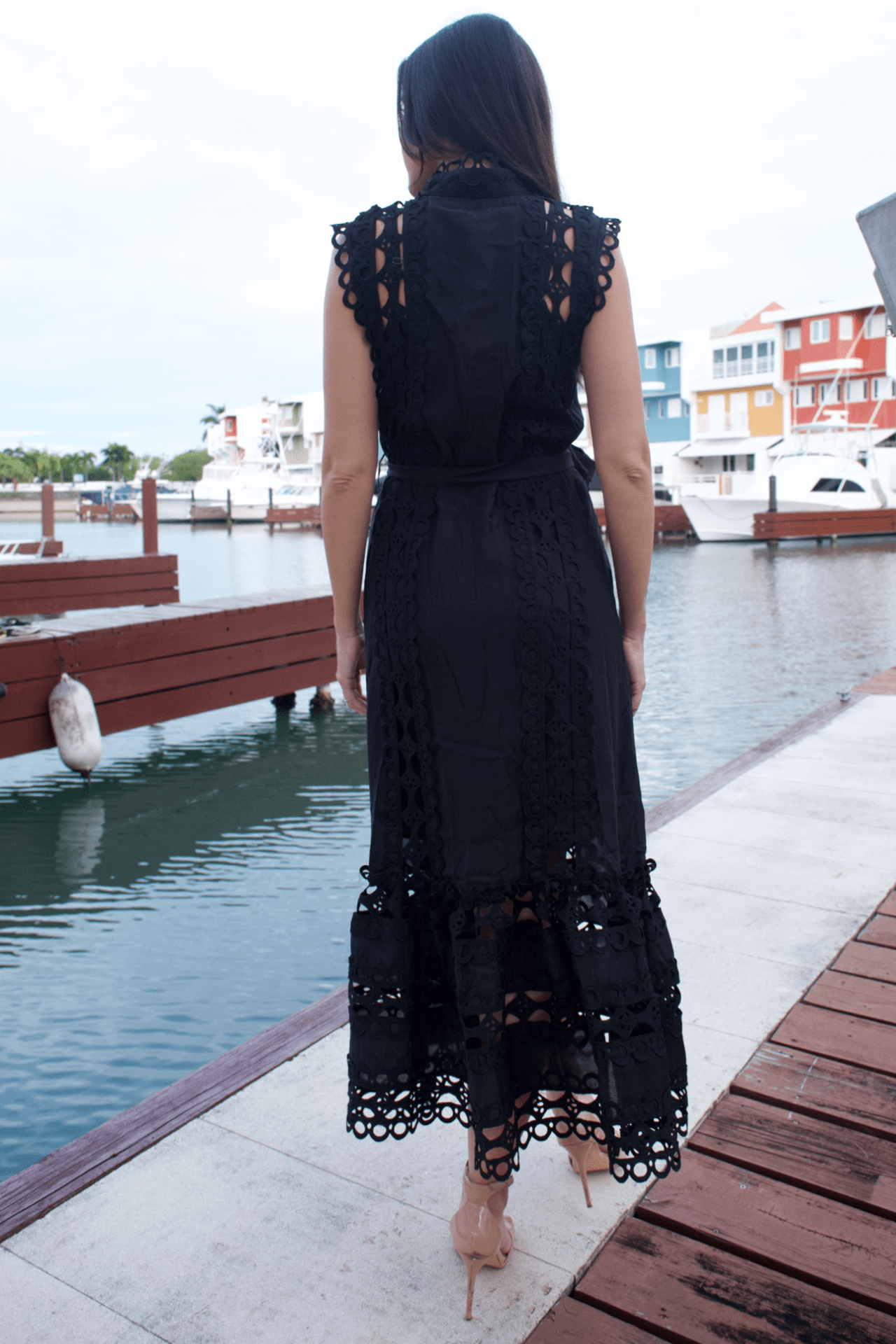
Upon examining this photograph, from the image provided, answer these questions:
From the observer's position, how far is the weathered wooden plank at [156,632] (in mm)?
5586

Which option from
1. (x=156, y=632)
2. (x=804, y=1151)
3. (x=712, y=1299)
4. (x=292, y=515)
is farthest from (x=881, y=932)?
(x=292, y=515)

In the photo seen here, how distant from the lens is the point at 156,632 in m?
6.35

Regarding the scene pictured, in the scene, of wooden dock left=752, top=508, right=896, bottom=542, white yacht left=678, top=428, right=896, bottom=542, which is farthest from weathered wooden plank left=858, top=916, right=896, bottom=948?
white yacht left=678, top=428, right=896, bottom=542

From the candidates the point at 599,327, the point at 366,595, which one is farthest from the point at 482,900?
the point at 599,327

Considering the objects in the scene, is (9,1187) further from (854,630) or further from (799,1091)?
(854,630)

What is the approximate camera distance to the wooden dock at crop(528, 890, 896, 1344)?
4.68 feet

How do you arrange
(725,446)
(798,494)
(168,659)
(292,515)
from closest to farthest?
1. (168,659)
2. (798,494)
3. (725,446)
4. (292,515)

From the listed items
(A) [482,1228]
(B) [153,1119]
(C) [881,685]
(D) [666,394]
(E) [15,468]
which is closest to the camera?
(A) [482,1228]

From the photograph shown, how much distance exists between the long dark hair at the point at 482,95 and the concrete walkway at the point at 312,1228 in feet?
5.26

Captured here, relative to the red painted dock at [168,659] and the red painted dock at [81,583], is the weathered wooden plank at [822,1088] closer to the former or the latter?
the red painted dock at [168,659]

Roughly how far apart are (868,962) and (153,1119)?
5.55ft

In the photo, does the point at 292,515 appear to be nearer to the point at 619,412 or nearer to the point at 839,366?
the point at 839,366

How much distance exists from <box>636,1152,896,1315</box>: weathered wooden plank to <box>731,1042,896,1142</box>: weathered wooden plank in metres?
0.23

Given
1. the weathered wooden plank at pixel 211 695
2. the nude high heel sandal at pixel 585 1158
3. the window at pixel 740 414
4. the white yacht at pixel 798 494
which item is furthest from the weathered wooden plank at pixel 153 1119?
the window at pixel 740 414
